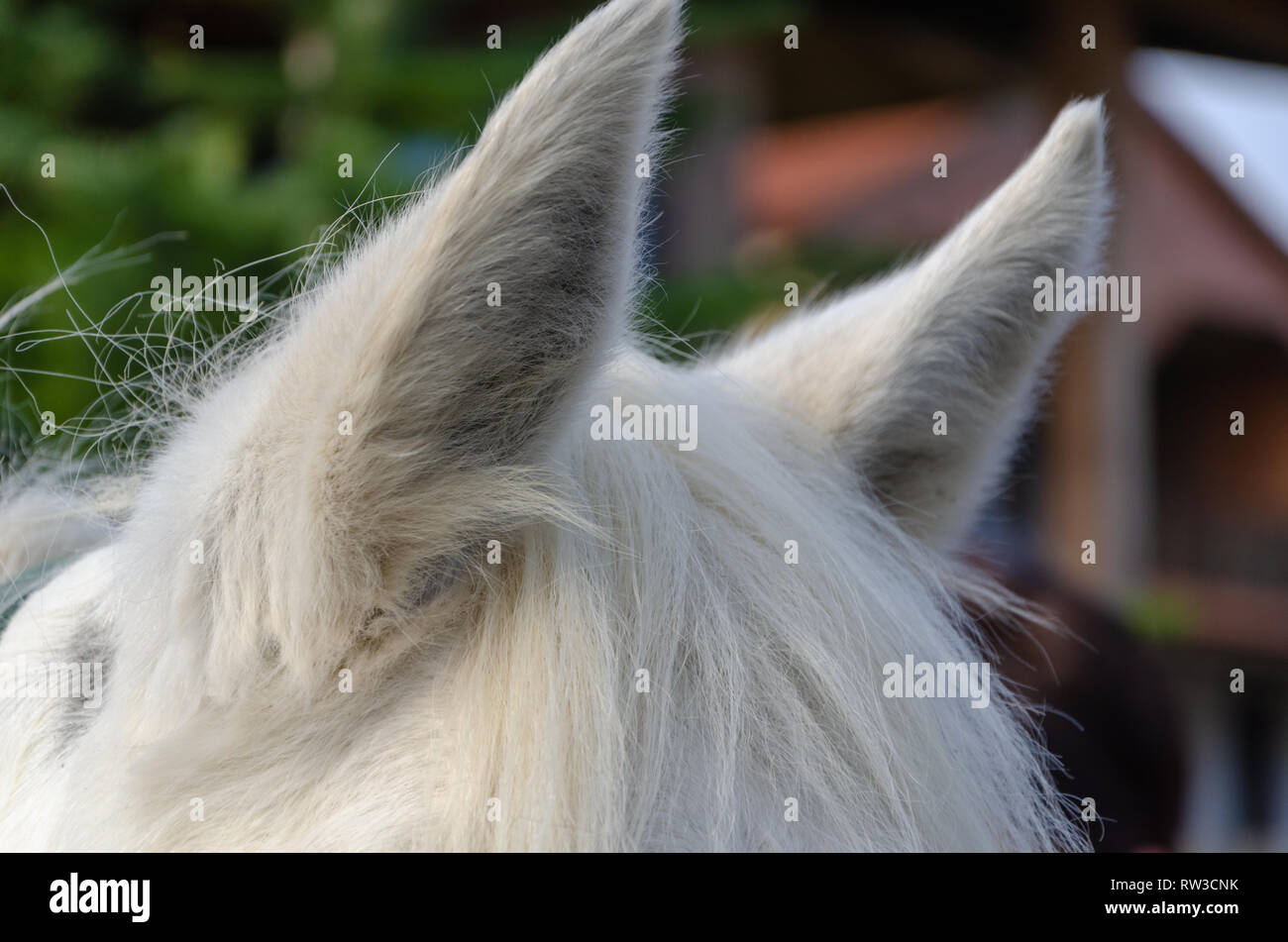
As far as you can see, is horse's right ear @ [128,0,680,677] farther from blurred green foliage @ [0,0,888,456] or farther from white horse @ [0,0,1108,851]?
blurred green foliage @ [0,0,888,456]

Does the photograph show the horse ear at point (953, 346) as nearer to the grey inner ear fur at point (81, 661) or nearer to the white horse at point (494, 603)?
the white horse at point (494, 603)

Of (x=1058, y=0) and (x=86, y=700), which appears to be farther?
(x=1058, y=0)

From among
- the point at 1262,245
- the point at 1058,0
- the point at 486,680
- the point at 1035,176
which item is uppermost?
the point at 1058,0

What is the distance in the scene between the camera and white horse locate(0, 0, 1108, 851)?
0.59 m

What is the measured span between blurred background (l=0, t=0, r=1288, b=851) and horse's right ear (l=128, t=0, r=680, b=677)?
1.13 feet

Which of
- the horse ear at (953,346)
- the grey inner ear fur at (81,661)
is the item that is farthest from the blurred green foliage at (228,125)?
the grey inner ear fur at (81,661)

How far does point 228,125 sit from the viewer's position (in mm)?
4871

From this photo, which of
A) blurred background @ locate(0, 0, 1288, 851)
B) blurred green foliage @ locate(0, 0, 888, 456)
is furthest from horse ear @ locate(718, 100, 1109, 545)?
blurred green foliage @ locate(0, 0, 888, 456)

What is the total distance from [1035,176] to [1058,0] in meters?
5.72

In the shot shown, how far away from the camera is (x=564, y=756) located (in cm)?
67

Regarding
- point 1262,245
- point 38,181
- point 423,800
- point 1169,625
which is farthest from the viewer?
point 1262,245

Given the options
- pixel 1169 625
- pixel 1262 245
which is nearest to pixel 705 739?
pixel 1169 625

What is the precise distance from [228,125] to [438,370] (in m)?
4.83
